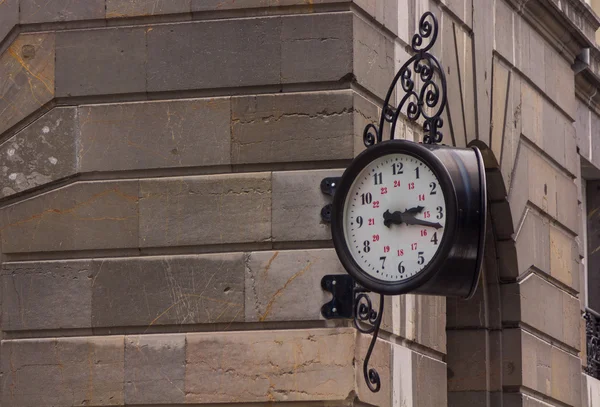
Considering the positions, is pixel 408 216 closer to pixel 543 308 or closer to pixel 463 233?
pixel 463 233

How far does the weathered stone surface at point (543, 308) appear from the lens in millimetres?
14430

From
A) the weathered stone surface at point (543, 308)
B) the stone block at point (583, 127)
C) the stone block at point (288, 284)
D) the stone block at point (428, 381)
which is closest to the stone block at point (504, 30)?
the weathered stone surface at point (543, 308)

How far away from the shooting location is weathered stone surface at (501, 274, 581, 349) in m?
14.4

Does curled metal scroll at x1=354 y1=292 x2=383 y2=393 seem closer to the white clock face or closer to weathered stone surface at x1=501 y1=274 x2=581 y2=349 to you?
the white clock face

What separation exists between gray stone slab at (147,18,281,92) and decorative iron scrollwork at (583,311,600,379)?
7822mm

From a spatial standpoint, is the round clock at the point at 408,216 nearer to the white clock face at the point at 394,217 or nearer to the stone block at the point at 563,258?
the white clock face at the point at 394,217

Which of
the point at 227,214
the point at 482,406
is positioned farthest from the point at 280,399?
the point at 482,406

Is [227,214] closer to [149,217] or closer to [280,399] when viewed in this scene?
[149,217]

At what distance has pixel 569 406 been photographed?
15.3 m

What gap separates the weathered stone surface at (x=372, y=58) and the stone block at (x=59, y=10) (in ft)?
6.19

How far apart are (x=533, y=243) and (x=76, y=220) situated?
588cm

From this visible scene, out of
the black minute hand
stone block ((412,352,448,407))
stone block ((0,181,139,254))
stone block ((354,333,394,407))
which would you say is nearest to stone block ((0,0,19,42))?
stone block ((0,181,139,254))

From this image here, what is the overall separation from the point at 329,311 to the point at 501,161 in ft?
15.0

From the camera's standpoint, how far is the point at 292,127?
33.7ft
